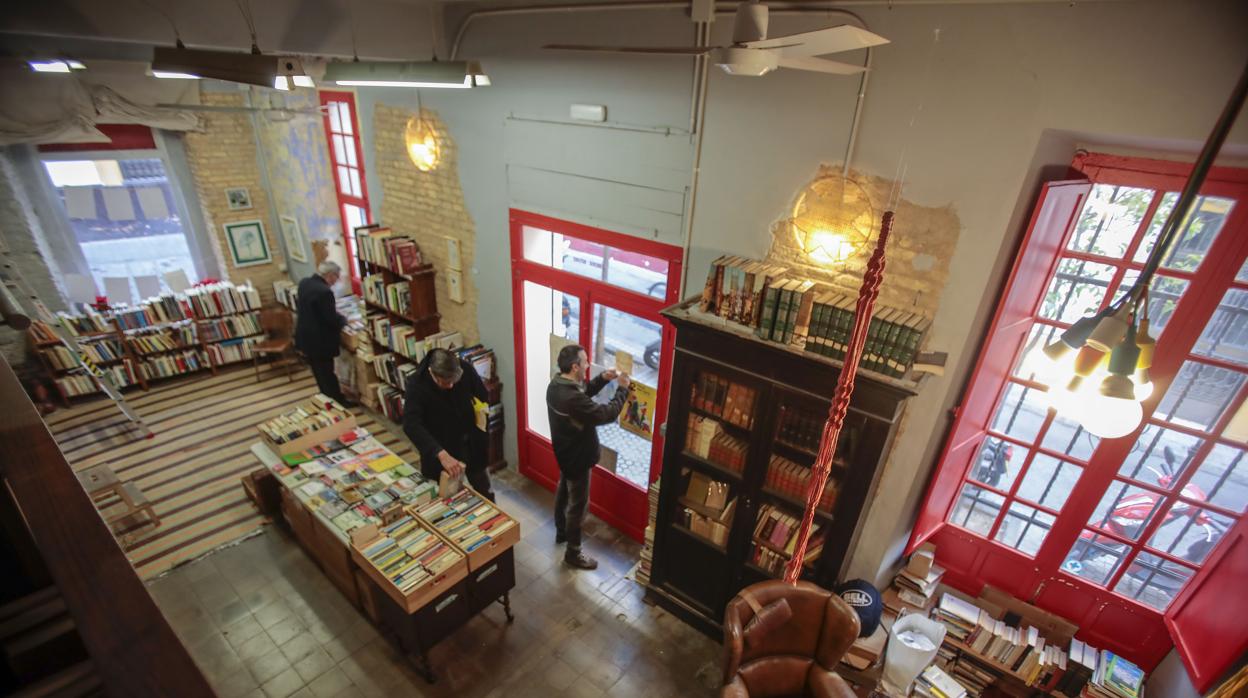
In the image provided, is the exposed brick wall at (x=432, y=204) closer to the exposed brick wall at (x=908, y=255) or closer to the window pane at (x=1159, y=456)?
the exposed brick wall at (x=908, y=255)

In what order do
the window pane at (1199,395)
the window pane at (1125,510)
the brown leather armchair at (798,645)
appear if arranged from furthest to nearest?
the window pane at (1125,510), the brown leather armchair at (798,645), the window pane at (1199,395)

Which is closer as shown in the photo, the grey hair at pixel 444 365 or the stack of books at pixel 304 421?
the grey hair at pixel 444 365

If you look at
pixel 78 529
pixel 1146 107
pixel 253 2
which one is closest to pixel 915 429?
pixel 1146 107

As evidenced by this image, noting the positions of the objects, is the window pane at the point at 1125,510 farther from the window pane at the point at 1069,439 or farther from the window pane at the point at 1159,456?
the window pane at the point at 1069,439

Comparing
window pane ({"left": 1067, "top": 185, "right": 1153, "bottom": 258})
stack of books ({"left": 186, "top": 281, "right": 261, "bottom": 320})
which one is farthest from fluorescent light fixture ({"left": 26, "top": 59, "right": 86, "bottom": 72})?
window pane ({"left": 1067, "top": 185, "right": 1153, "bottom": 258})

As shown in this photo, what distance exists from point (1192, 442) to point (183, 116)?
11166 mm

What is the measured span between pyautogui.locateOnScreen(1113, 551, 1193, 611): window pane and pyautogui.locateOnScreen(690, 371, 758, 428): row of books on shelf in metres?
2.64

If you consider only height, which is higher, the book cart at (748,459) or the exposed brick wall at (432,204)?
the exposed brick wall at (432,204)

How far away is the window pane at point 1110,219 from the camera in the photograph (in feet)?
10.1

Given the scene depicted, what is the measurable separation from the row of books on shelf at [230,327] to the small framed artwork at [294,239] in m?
1.12

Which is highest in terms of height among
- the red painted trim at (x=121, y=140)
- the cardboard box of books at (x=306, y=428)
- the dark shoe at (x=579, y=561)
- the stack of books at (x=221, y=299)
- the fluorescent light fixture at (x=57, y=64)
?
the fluorescent light fixture at (x=57, y=64)

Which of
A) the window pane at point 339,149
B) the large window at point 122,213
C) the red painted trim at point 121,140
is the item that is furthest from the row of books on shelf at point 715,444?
the red painted trim at point 121,140

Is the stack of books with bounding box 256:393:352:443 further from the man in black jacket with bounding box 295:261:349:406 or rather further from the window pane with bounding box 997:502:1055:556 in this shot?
the window pane with bounding box 997:502:1055:556

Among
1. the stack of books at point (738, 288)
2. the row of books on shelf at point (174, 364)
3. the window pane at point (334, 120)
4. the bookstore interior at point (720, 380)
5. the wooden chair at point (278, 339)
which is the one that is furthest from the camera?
the wooden chair at point (278, 339)
